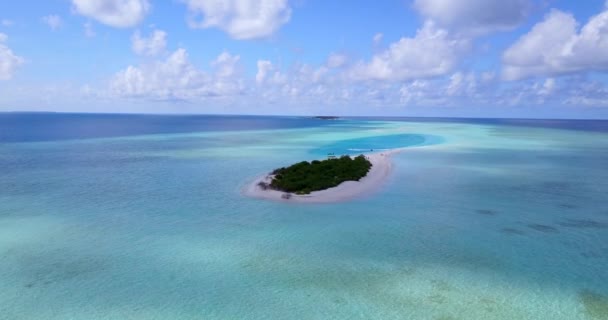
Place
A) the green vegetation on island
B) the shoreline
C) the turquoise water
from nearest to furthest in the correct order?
1. the turquoise water
2. the shoreline
3. the green vegetation on island

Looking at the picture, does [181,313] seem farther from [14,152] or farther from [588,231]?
[14,152]

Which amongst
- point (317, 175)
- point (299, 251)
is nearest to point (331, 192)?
point (317, 175)

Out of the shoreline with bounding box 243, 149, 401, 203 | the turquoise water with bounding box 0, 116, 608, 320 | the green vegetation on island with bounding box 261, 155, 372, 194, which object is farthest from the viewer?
the green vegetation on island with bounding box 261, 155, 372, 194

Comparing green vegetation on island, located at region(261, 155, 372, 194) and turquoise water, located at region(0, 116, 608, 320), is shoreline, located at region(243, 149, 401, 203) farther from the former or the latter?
turquoise water, located at region(0, 116, 608, 320)

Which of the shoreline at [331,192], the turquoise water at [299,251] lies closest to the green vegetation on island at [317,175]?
the shoreline at [331,192]

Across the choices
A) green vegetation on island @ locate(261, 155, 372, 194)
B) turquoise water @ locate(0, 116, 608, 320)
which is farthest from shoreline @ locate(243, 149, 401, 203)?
turquoise water @ locate(0, 116, 608, 320)

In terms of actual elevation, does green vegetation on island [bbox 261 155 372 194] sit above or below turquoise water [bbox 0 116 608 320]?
above
